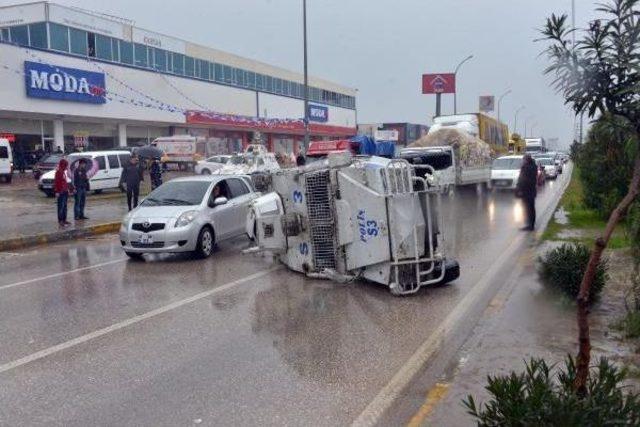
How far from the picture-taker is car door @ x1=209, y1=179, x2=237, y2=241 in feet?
42.5

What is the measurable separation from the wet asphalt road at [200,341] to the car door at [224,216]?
1.12m

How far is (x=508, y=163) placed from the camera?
96.1ft

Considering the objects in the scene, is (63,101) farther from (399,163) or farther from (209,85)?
(399,163)

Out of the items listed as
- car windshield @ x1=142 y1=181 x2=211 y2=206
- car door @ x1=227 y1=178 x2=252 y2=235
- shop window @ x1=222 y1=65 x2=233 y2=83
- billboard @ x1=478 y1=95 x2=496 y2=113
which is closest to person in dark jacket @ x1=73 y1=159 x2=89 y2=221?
car windshield @ x1=142 y1=181 x2=211 y2=206

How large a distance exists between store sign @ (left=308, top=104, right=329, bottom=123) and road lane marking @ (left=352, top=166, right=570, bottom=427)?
62.9 meters

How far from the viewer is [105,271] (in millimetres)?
11375

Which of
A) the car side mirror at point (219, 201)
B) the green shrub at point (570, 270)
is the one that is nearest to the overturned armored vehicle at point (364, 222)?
the green shrub at point (570, 270)

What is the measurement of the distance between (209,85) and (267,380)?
177ft

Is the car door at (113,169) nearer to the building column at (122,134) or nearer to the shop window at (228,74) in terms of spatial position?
the building column at (122,134)

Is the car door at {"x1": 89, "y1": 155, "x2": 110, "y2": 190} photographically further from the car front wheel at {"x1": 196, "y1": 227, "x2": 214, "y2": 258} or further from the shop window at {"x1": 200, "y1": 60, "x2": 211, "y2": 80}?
the shop window at {"x1": 200, "y1": 60, "x2": 211, "y2": 80}

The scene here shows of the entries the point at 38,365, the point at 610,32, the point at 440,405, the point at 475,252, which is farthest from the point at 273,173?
the point at 610,32

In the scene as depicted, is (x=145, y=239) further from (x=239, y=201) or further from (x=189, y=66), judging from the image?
(x=189, y=66)

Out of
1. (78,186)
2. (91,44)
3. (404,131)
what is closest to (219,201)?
(78,186)

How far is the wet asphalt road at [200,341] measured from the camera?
5258mm
